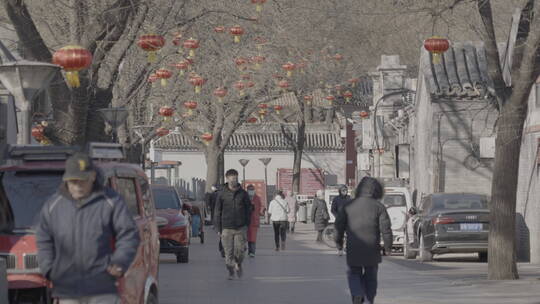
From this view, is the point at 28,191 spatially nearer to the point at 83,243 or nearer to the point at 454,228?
the point at 83,243

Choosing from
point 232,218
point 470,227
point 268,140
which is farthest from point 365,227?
point 268,140

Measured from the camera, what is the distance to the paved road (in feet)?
58.4

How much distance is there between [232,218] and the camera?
21.3 metres

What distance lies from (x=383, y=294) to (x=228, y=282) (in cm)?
351

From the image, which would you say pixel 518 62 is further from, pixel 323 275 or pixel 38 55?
pixel 38 55

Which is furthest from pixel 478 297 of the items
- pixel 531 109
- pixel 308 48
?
pixel 308 48

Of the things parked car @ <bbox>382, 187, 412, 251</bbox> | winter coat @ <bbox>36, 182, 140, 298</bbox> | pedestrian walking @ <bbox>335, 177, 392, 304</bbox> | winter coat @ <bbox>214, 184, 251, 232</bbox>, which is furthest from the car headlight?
winter coat @ <bbox>36, 182, 140, 298</bbox>

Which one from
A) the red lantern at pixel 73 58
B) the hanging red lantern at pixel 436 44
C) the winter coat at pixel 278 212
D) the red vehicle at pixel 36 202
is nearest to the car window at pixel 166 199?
the winter coat at pixel 278 212

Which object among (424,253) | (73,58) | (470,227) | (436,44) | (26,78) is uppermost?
(436,44)

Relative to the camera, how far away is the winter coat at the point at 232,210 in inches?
840

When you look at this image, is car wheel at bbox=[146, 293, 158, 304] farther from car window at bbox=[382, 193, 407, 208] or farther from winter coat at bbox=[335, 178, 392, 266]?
car window at bbox=[382, 193, 407, 208]

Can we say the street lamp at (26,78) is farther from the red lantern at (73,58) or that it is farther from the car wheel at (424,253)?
the car wheel at (424,253)

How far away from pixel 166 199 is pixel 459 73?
41.0ft

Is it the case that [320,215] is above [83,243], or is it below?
below
